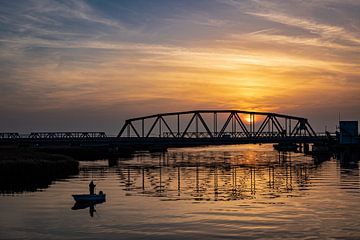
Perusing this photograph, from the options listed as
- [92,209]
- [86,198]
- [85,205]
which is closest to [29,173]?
[86,198]

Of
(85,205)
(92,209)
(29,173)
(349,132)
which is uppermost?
(349,132)

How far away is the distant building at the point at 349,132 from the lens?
17538cm

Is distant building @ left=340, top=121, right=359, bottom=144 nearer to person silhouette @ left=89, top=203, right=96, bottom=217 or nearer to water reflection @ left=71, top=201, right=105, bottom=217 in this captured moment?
water reflection @ left=71, top=201, right=105, bottom=217

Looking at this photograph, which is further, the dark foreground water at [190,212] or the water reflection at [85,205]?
the water reflection at [85,205]

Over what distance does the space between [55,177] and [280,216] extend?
4929cm

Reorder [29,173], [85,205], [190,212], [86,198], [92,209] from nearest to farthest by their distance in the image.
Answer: [190,212], [92,209], [85,205], [86,198], [29,173]

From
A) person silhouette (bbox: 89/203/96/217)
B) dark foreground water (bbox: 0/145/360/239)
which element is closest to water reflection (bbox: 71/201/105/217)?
person silhouette (bbox: 89/203/96/217)

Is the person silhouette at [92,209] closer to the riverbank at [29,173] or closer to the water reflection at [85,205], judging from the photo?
the water reflection at [85,205]

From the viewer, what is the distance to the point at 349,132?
17625 centimetres

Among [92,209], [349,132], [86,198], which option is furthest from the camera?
[349,132]

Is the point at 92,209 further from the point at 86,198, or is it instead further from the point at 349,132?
the point at 349,132

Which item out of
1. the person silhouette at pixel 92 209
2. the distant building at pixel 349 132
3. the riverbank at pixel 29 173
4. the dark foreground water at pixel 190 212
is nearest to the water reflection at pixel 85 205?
the person silhouette at pixel 92 209

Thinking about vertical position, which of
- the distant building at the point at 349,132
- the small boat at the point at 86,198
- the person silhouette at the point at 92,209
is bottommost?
the person silhouette at the point at 92,209

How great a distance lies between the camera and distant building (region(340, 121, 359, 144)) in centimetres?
17538
